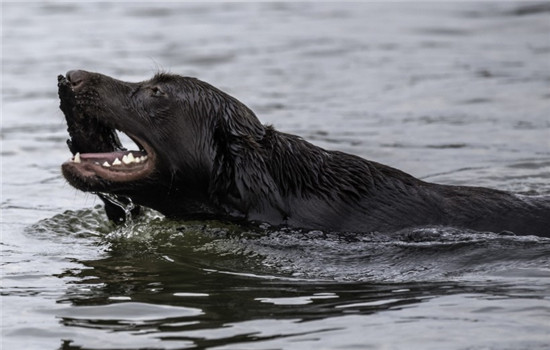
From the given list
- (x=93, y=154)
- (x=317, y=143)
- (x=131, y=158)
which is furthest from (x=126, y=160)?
(x=317, y=143)

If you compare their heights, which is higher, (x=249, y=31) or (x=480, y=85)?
(x=249, y=31)

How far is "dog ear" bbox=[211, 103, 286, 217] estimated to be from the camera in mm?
7406

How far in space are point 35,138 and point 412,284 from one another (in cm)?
698

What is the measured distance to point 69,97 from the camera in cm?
757

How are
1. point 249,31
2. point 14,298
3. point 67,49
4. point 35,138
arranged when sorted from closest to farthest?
1. point 14,298
2. point 35,138
3. point 67,49
4. point 249,31

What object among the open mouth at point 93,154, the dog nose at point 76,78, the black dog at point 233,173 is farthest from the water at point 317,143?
the dog nose at point 76,78

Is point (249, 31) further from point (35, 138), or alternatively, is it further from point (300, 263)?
point (300, 263)

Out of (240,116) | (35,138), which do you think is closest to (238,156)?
(240,116)

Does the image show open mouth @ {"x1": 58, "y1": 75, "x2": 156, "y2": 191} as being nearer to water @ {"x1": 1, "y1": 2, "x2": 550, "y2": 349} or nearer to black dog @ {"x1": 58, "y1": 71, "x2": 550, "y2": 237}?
black dog @ {"x1": 58, "y1": 71, "x2": 550, "y2": 237}

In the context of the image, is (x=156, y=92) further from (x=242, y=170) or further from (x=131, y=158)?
(x=242, y=170)

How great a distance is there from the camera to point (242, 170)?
7.39 m

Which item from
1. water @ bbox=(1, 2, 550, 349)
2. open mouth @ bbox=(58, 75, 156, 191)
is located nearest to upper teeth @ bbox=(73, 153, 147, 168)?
open mouth @ bbox=(58, 75, 156, 191)

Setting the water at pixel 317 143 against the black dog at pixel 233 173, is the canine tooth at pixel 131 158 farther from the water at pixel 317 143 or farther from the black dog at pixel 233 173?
the water at pixel 317 143

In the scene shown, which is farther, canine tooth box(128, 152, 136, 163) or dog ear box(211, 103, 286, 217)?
canine tooth box(128, 152, 136, 163)
